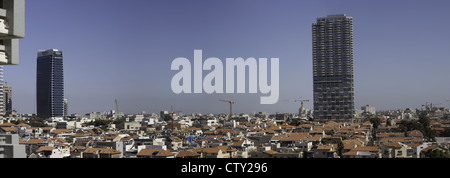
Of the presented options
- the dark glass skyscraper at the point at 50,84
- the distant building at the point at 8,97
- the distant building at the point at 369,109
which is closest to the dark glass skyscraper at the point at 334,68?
the dark glass skyscraper at the point at 50,84

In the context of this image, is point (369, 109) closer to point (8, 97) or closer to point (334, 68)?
point (334, 68)

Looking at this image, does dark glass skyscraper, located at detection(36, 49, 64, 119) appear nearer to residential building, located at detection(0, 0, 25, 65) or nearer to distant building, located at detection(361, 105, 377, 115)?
distant building, located at detection(361, 105, 377, 115)

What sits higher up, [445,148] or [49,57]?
[49,57]

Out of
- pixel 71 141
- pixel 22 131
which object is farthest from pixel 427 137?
pixel 22 131

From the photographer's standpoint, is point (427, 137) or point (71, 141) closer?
point (71, 141)

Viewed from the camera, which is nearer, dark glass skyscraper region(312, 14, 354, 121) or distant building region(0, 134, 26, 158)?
distant building region(0, 134, 26, 158)

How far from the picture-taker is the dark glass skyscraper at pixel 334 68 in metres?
27.5

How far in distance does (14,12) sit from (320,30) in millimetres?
26532

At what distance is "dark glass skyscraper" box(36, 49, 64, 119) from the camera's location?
129ft

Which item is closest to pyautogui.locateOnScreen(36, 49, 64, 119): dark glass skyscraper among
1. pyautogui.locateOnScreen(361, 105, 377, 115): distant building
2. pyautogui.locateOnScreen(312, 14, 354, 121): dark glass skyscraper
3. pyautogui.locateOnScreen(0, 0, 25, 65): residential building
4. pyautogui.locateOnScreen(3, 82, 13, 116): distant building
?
pyautogui.locateOnScreen(3, 82, 13, 116): distant building

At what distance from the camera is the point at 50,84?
131ft

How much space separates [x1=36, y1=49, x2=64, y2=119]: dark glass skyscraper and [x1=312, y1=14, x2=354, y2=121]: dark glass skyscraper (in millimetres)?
22205

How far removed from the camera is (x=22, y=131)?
1834cm
